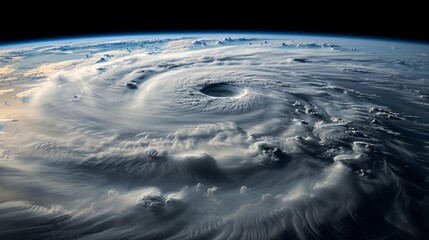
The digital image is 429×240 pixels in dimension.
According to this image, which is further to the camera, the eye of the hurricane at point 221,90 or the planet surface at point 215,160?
the eye of the hurricane at point 221,90

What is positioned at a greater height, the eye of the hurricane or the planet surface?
the eye of the hurricane

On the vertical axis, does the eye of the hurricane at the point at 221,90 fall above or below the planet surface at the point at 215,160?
above

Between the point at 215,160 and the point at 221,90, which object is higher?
the point at 221,90

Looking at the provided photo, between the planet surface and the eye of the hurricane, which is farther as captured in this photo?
the eye of the hurricane

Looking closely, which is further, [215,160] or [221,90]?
[221,90]

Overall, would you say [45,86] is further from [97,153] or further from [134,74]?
[97,153]
